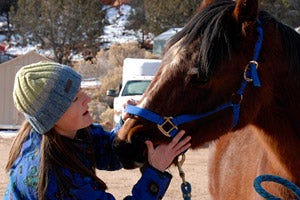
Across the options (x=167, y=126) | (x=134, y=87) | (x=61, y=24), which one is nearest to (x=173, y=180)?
(x=134, y=87)

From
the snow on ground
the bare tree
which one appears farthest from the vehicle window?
the snow on ground

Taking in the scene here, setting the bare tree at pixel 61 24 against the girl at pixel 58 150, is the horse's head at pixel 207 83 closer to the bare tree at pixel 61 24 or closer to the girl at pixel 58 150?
the girl at pixel 58 150

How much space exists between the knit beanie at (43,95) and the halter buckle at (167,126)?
0.42 m

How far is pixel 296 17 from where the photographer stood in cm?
2183

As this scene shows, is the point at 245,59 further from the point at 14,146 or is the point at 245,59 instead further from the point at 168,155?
the point at 14,146

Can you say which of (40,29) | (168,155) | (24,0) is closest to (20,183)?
(168,155)

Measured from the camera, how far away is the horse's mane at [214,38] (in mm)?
2279

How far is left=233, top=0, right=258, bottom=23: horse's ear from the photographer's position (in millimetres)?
2271

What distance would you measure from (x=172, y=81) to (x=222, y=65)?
250mm

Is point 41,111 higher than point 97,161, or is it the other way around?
point 41,111

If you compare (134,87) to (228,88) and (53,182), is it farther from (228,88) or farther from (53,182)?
(53,182)

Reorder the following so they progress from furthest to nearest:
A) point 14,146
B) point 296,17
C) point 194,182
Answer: point 296,17
point 194,182
point 14,146

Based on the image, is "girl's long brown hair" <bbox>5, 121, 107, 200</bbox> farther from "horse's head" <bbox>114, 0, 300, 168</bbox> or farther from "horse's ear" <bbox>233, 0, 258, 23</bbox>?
"horse's ear" <bbox>233, 0, 258, 23</bbox>

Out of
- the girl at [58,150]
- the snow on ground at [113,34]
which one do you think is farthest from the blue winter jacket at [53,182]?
the snow on ground at [113,34]
